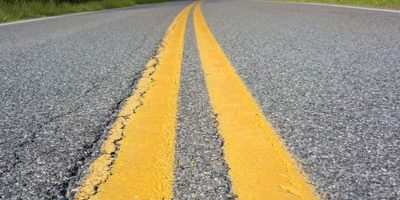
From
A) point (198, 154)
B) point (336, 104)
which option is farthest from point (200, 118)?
point (336, 104)

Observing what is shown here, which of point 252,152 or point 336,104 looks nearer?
point 252,152

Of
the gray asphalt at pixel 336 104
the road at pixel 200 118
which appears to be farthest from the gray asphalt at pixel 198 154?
the gray asphalt at pixel 336 104

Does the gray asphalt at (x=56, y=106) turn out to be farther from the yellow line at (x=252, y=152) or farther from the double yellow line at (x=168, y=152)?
the yellow line at (x=252, y=152)

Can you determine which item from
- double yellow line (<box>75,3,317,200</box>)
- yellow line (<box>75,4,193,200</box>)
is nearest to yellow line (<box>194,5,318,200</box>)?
double yellow line (<box>75,3,317,200</box>)

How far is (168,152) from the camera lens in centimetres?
121

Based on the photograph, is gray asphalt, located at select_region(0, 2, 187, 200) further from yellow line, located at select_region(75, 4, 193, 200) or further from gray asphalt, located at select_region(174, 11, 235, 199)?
gray asphalt, located at select_region(174, 11, 235, 199)

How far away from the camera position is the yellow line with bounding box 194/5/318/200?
0.97 metres

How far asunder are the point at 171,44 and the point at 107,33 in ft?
4.56

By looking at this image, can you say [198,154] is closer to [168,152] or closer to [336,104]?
[168,152]

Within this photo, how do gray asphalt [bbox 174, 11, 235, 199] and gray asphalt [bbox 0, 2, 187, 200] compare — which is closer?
gray asphalt [bbox 174, 11, 235, 199]

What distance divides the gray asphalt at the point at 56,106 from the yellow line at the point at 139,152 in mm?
55

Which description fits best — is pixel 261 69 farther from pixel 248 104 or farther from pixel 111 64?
pixel 111 64

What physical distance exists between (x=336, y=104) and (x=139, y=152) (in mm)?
911

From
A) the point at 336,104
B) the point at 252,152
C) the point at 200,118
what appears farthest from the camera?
the point at 336,104
